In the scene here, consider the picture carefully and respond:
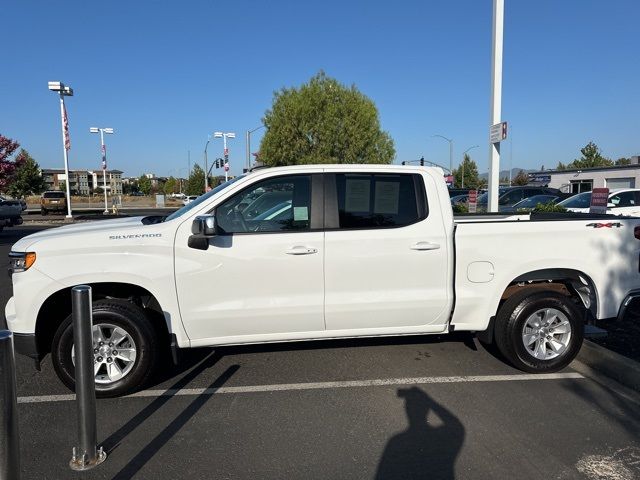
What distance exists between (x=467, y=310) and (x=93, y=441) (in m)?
3.19

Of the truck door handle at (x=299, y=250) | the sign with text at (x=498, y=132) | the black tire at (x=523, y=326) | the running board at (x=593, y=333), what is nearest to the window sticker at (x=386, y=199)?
the truck door handle at (x=299, y=250)

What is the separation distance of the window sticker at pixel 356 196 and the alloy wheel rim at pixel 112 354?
218 centimetres

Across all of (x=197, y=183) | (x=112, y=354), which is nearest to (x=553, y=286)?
(x=112, y=354)

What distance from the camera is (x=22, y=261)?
414 cm

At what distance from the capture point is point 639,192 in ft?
51.0

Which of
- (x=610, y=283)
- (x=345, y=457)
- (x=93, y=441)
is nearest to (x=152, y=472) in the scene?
(x=93, y=441)

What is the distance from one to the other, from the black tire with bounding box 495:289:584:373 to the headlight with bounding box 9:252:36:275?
4100 mm

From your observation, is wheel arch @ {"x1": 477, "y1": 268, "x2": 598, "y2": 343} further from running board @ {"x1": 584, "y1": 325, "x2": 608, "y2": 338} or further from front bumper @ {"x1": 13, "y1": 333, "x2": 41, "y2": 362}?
front bumper @ {"x1": 13, "y1": 333, "x2": 41, "y2": 362}

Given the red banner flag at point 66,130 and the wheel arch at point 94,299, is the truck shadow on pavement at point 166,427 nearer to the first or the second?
the wheel arch at point 94,299

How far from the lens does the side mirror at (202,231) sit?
4086mm

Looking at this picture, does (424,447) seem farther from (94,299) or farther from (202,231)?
(94,299)

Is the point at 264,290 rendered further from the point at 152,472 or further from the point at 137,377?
the point at 152,472

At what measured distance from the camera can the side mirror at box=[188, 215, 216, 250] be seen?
4086mm

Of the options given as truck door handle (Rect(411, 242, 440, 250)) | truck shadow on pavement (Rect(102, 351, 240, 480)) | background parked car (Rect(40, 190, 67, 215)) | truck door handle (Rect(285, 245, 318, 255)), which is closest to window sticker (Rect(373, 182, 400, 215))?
truck door handle (Rect(411, 242, 440, 250))
